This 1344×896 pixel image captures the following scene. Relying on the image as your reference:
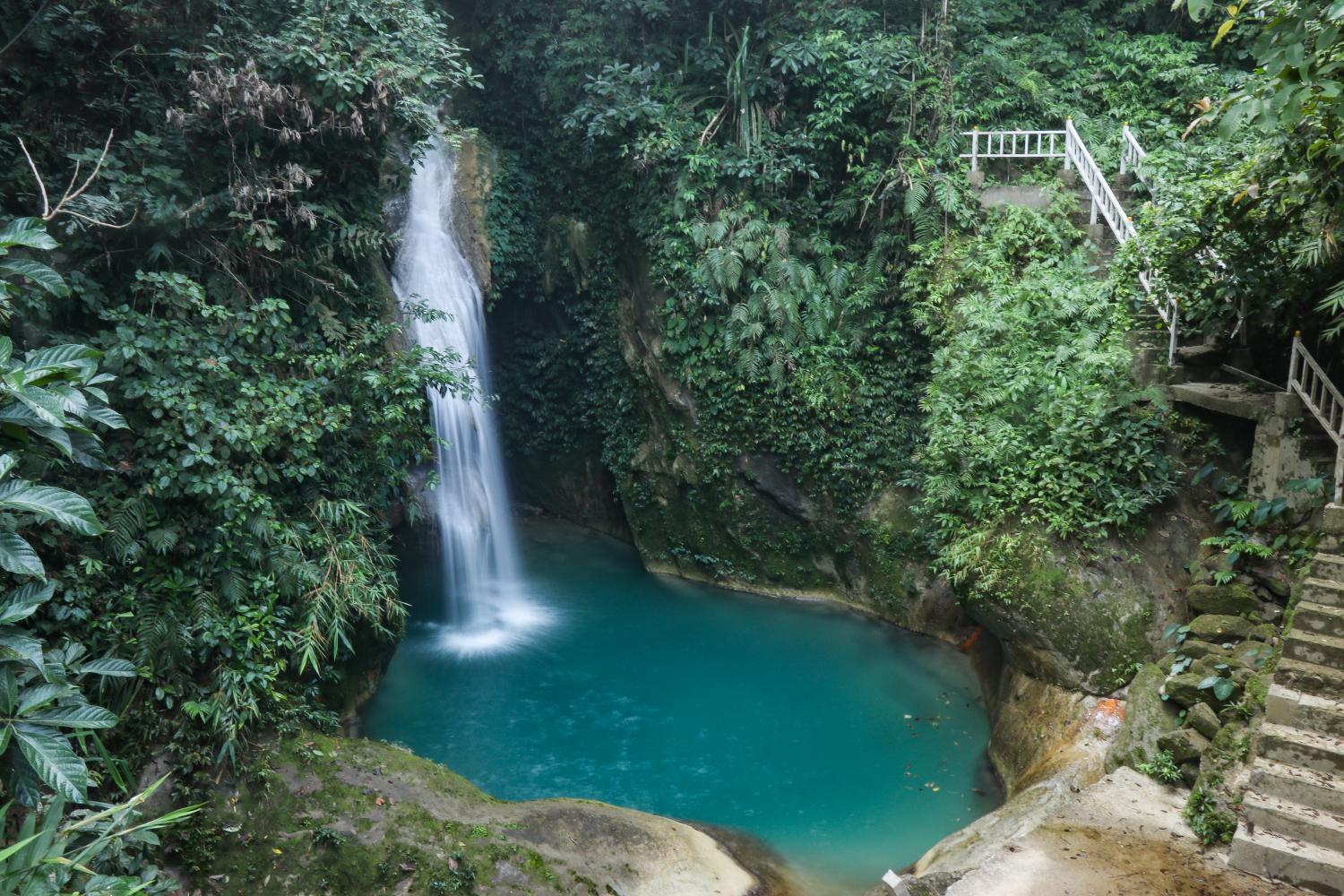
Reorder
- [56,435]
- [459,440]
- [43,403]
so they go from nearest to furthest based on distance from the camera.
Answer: [43,403] → [56,435] → [459,440]

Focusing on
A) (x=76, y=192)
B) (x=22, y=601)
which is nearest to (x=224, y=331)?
Answer: (x=76, y=192)

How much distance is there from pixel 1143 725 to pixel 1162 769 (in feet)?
1.70

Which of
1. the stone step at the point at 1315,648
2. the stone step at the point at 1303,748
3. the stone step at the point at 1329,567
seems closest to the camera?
the stone step at the point at 1303,748

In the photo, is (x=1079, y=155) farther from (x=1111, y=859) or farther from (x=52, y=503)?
(x=52, y=503)

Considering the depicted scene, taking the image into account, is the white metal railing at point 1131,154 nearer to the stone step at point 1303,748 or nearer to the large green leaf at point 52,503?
the stone step at point 1303,748

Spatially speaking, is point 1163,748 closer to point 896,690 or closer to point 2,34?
point 896,690

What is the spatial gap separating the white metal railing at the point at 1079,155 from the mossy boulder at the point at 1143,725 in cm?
411

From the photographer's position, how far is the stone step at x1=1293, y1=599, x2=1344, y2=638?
6113 mm

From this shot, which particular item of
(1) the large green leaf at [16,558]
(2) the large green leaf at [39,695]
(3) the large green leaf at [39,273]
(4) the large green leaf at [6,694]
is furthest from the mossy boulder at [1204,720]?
(3) the large green leaf at [39,273]

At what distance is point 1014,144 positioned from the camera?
499 inches

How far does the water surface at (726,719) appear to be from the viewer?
886cm

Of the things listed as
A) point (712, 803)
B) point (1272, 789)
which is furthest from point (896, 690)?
point (1272, 789)

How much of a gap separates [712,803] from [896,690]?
10.3 feet

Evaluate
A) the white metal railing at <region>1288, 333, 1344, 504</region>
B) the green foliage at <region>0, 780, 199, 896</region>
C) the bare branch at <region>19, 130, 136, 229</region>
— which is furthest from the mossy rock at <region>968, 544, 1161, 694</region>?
the bare branch at <region>19, 130, 136, 229</region>
